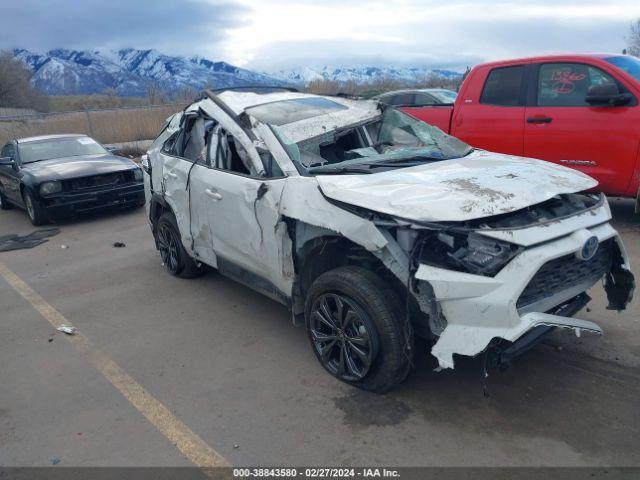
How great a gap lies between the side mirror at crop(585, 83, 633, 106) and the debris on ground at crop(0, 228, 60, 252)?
764cm

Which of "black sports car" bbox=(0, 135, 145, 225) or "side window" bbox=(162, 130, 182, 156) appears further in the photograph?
"black sports car" bbox=(0, 135, 145, 225)

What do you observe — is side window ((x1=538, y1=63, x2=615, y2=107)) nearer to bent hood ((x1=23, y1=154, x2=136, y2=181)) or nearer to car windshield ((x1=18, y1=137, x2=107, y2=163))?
bent hood ((x1=23, y1=154, x2=136, y2=181))

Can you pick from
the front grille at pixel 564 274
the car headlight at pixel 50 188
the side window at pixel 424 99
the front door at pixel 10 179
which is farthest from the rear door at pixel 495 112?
the front door at pixel 10 179

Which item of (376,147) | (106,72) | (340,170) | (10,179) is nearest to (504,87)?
(376,147)

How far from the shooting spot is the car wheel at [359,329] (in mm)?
2941

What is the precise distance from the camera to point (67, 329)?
451cm

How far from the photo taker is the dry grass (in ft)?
54.5

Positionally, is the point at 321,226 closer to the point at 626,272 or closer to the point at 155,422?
the point at 155,422

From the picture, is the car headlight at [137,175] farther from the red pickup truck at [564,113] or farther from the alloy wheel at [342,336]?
the alloy wheel at [342,336]

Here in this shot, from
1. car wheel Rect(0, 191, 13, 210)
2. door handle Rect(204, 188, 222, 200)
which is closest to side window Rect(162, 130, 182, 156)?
door handle Rect(204, 188, 222, 200)

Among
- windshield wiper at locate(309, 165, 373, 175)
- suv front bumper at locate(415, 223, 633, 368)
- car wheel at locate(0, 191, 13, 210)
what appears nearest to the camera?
suv front bumper at locate(415, 223, 633, 368)

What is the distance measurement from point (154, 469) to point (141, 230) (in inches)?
224

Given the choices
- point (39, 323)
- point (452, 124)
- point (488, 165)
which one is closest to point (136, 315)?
point (39, 323)

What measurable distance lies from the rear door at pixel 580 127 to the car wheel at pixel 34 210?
736 centimetres
